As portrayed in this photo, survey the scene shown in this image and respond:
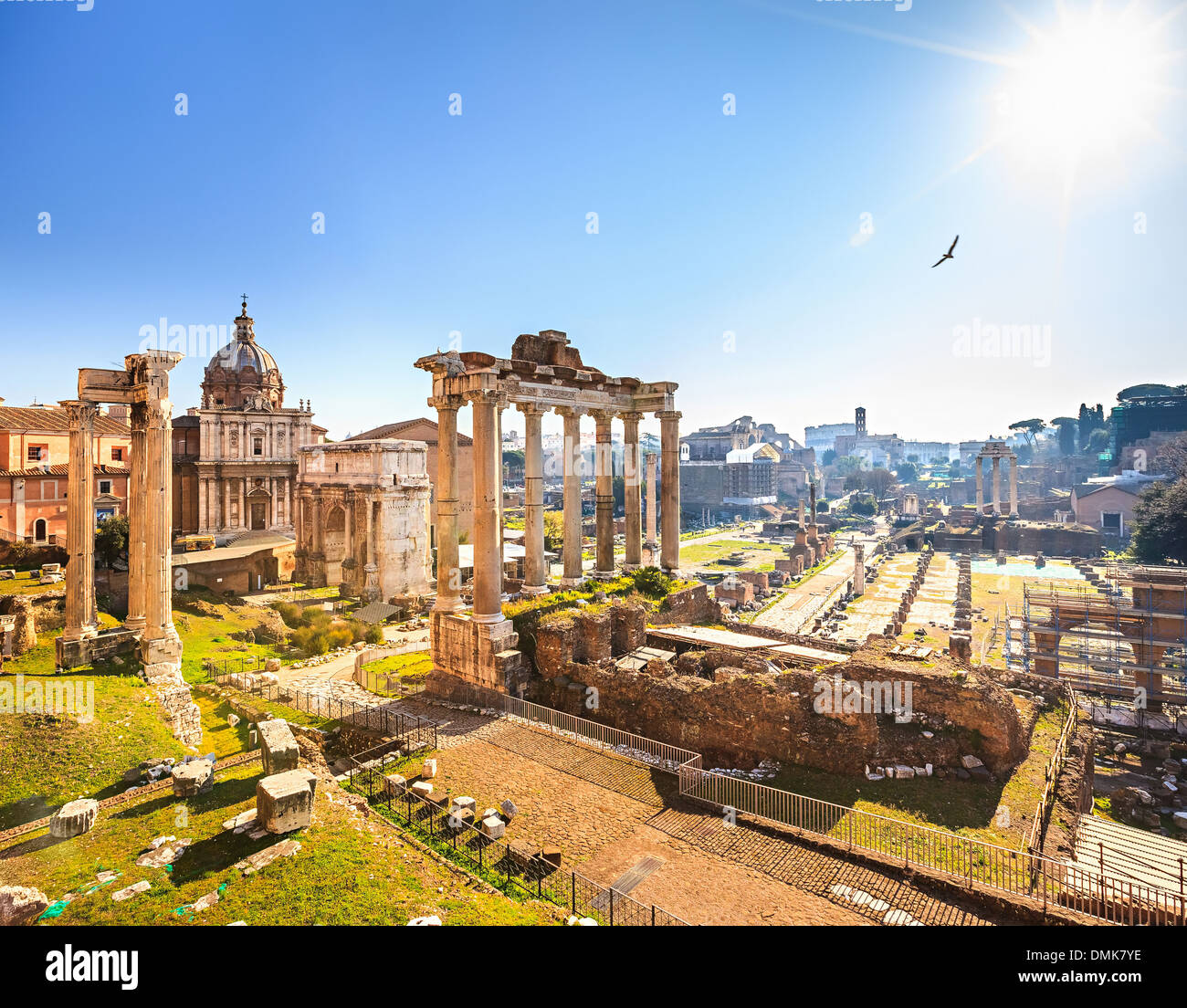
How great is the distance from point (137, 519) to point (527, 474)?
10.6 metres

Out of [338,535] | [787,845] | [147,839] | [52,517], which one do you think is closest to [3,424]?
[52,517]

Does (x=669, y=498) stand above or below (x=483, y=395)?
below

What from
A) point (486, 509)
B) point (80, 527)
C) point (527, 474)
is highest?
point (527, 474)

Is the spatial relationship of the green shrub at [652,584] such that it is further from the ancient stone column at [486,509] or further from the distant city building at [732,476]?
the distant city building at [732,476]

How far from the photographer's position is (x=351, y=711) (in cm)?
1572

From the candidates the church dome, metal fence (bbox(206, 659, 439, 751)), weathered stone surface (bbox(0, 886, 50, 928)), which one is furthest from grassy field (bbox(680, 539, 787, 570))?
weathered stone surface (bbox(0, 886, 50, 928))

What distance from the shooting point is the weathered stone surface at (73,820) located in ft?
28.2

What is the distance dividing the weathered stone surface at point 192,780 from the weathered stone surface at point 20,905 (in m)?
2.79

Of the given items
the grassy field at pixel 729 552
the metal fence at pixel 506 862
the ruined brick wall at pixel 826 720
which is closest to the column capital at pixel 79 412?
the metal fence at pixel 506 862

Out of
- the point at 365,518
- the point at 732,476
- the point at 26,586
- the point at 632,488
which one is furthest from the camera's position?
the point at 732,476

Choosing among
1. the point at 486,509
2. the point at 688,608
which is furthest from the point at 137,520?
the point at 688,608

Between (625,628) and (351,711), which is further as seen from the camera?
(625,628)

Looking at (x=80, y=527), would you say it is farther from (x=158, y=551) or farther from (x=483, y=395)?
(x=483, y=395)
